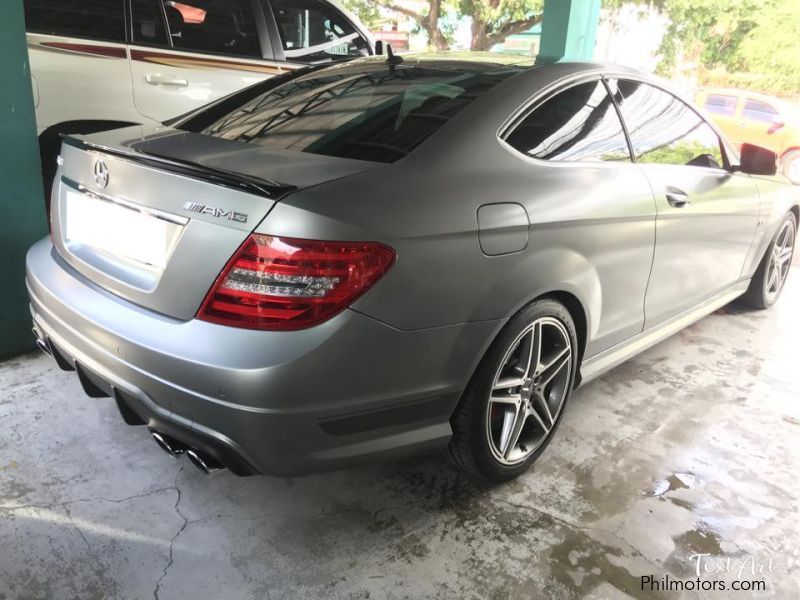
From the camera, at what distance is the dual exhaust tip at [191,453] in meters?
1.65

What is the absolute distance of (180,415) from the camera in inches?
63.7

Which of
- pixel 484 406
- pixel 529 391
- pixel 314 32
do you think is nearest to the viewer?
pixel 484 406

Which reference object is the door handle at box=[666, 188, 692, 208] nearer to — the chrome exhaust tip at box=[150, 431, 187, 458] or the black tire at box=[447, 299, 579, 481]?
the black tire at box=[447, 299, 579, 481]

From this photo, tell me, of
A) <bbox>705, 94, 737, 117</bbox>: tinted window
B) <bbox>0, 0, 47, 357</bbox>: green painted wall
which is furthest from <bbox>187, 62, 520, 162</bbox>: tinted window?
<bbox>705, 94, 737, 117</bbox>: tinted window

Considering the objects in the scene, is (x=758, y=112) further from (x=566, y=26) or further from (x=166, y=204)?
(x=166, y=204)

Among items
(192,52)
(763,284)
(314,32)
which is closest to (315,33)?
(314,32)

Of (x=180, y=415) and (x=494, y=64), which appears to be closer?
(x=180, y=415)

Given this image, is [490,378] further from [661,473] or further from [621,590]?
[661,473]

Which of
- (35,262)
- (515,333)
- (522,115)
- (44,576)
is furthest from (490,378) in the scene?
(35,262)

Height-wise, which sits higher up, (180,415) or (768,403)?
(180,415)

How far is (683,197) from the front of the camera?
2.70 metres

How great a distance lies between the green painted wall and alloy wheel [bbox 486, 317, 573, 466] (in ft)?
7.34

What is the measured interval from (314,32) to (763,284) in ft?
12.4

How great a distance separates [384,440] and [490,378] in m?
0.40
